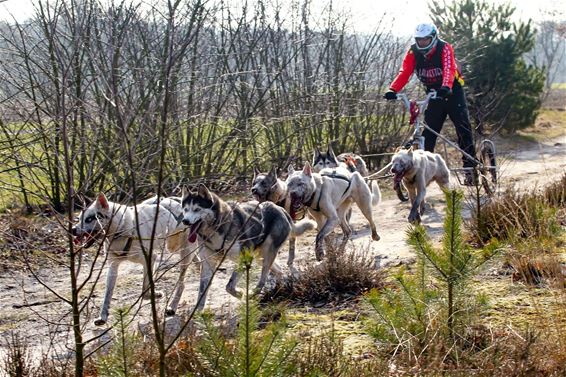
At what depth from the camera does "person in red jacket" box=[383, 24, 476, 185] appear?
1104 cm

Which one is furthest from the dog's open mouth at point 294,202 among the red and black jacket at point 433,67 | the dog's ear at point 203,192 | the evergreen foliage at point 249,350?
the evergreen foliage at point 249,350

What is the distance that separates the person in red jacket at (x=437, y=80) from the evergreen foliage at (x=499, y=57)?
8.46m

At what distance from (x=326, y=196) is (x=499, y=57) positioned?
1346 cm

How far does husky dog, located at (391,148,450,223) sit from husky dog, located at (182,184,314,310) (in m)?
2.95

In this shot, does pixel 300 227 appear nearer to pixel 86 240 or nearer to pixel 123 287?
pixel 123 287

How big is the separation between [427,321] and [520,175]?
11116 millimetres

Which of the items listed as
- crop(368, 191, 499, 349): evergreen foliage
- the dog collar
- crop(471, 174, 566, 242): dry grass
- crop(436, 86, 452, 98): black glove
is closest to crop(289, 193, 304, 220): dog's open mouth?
the dog collar

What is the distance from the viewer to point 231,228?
23.6 ft

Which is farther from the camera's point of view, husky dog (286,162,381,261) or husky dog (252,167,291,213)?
husky dog (286,162,381,261)

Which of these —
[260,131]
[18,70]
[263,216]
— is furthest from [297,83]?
[263,216]

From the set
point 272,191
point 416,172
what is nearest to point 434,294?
point 272,191

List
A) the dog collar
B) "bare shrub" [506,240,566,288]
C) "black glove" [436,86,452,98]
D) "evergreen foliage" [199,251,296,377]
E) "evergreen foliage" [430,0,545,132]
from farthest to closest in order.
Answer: "evergreen foliage" [430,0,545,132]
"black glove" [436,86,452,98]
the dog collar
"bare shrub" [506,240,566,288]
"evergreen foliage" [199,251,296,377]

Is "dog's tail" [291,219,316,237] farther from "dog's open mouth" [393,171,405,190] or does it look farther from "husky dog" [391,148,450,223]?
"dog's open mouth" [393,171,405,190]

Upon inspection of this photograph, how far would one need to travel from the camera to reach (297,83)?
14.2m
